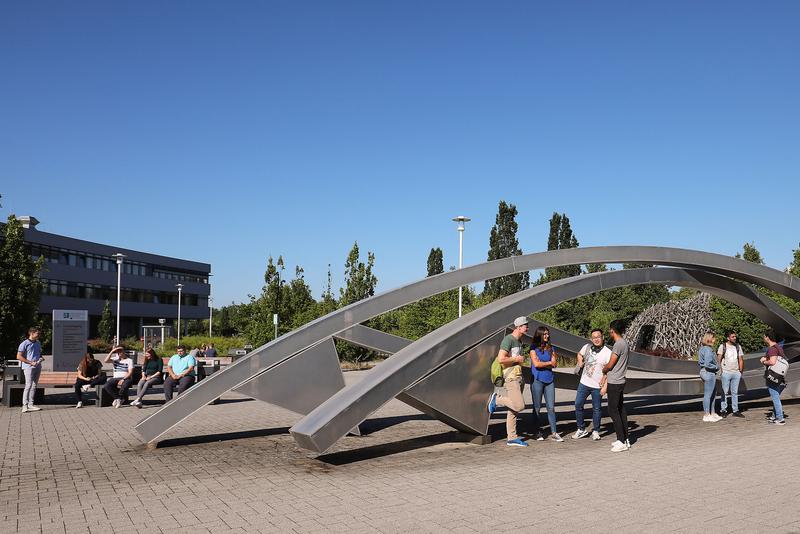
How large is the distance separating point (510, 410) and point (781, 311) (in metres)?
8.66

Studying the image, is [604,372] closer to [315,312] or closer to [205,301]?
[315,312]

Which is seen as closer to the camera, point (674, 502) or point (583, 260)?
point (674, 502)

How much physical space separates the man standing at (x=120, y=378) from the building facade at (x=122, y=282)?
1499 inches

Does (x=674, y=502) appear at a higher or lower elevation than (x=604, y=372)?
lower

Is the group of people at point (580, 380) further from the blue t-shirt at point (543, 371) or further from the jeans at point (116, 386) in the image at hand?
the jeans at point (116, 386)

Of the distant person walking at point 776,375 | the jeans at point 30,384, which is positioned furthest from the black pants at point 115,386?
the distant person walking at point 776,375

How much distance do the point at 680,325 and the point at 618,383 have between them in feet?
91.7

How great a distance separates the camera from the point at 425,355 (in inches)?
339

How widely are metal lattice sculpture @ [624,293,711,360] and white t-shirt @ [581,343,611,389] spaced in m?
26.9

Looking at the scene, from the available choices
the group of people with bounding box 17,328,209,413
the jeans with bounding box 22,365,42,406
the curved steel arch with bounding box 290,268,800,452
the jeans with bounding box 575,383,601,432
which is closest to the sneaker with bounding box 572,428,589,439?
the jeans with bounding box 575,383,601,432

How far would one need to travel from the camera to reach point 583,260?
429 inches

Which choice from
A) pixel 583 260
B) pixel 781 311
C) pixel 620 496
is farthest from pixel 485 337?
pixel 781 311

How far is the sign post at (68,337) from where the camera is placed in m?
18.3

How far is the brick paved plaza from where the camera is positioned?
5520mm
